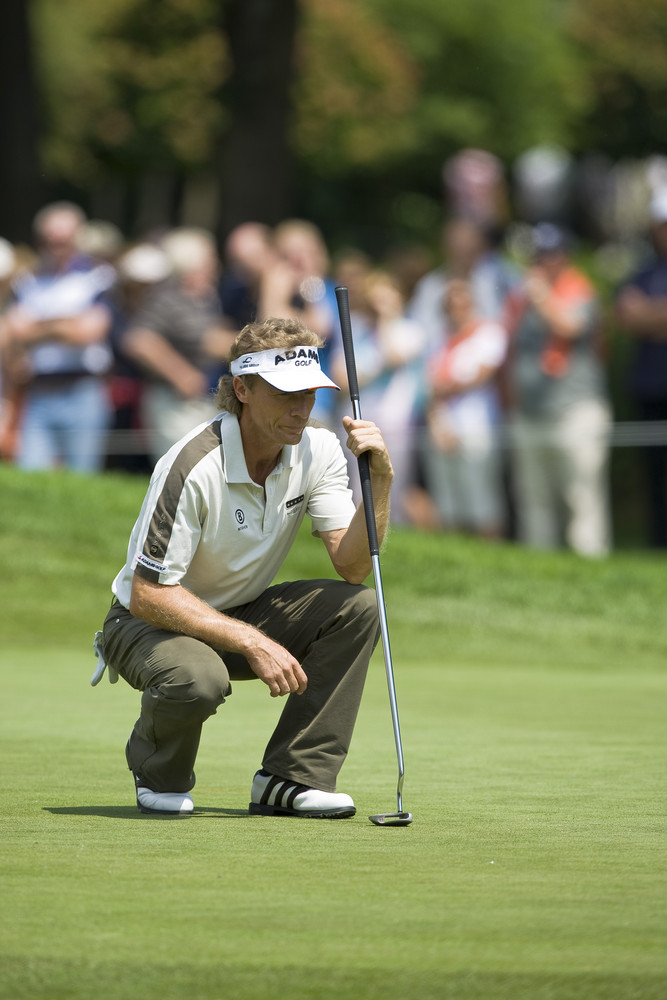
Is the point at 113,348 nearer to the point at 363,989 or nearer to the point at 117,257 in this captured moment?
the point at 117,257

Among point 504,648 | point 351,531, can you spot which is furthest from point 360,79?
point 351,531

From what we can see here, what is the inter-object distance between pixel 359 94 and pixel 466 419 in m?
36.1

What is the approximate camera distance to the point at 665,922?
3.78 m

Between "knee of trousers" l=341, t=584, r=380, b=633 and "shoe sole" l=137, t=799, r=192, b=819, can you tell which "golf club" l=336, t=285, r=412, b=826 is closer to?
"knee of trousers" l=341, t=584, r=380, b=633

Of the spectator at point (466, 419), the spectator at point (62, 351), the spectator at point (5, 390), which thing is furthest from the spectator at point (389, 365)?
the spectator at point (5, 390)

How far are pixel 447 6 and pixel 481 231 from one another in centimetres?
4626

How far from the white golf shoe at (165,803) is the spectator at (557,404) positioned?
27.1 feet

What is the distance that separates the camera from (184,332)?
43.9 ft

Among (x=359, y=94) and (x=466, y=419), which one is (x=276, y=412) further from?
(x=359, y=94)

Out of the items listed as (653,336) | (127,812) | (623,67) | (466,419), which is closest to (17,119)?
(466,419)

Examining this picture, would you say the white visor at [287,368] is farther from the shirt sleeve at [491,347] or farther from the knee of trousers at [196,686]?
the shirt sleeve at [491,347]

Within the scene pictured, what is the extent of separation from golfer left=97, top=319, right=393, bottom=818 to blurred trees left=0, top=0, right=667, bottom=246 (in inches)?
1066

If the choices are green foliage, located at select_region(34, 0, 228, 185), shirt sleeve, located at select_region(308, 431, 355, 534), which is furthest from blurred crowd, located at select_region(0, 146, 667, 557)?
green foliage, located at select_region(34, 0, 228, 185)

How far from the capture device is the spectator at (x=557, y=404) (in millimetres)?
13172
